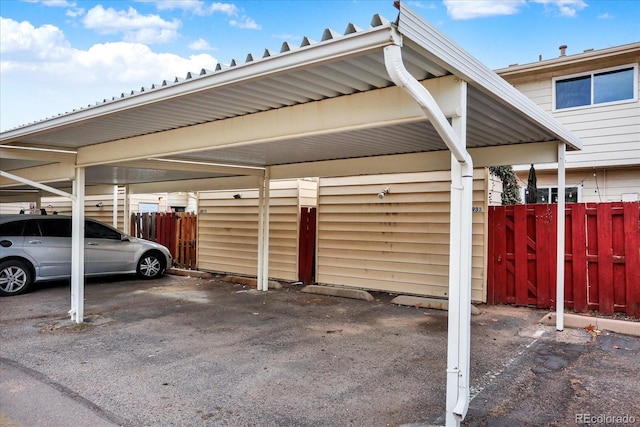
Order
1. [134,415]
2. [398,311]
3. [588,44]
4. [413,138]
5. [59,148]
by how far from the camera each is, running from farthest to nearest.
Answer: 1. [588,44]
2. [398,311]
3. [59,148]
4. [413,138]
5. [134,415]

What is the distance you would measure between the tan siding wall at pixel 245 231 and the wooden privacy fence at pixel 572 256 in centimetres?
425

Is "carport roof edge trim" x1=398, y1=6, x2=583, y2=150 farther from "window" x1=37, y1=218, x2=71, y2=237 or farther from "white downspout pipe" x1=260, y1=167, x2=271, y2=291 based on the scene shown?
"window" x1=37, y1=218, x2=71, y2=237

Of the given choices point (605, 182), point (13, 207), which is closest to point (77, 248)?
point (605, 182)

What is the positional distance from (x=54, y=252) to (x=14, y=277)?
0.81 metres

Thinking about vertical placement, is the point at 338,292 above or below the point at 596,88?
below

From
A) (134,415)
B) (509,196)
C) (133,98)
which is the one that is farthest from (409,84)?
(509,196)

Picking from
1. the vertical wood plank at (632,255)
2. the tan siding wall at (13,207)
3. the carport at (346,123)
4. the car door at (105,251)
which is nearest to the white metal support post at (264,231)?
the carport at (346,123)

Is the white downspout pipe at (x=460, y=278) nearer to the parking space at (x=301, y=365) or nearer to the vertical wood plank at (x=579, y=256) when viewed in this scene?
the parking space at (x=301, y=365)

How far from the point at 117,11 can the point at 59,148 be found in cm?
885

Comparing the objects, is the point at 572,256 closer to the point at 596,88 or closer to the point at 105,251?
the point at 596,88

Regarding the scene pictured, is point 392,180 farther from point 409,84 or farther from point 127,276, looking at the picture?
point 127,276

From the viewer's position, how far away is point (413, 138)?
5613 mm

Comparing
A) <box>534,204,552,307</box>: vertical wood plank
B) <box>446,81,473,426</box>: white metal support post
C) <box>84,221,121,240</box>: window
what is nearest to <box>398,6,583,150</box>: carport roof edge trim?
<box>446,81,473,426</box>: white metal support post

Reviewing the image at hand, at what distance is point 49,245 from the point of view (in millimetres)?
8695
